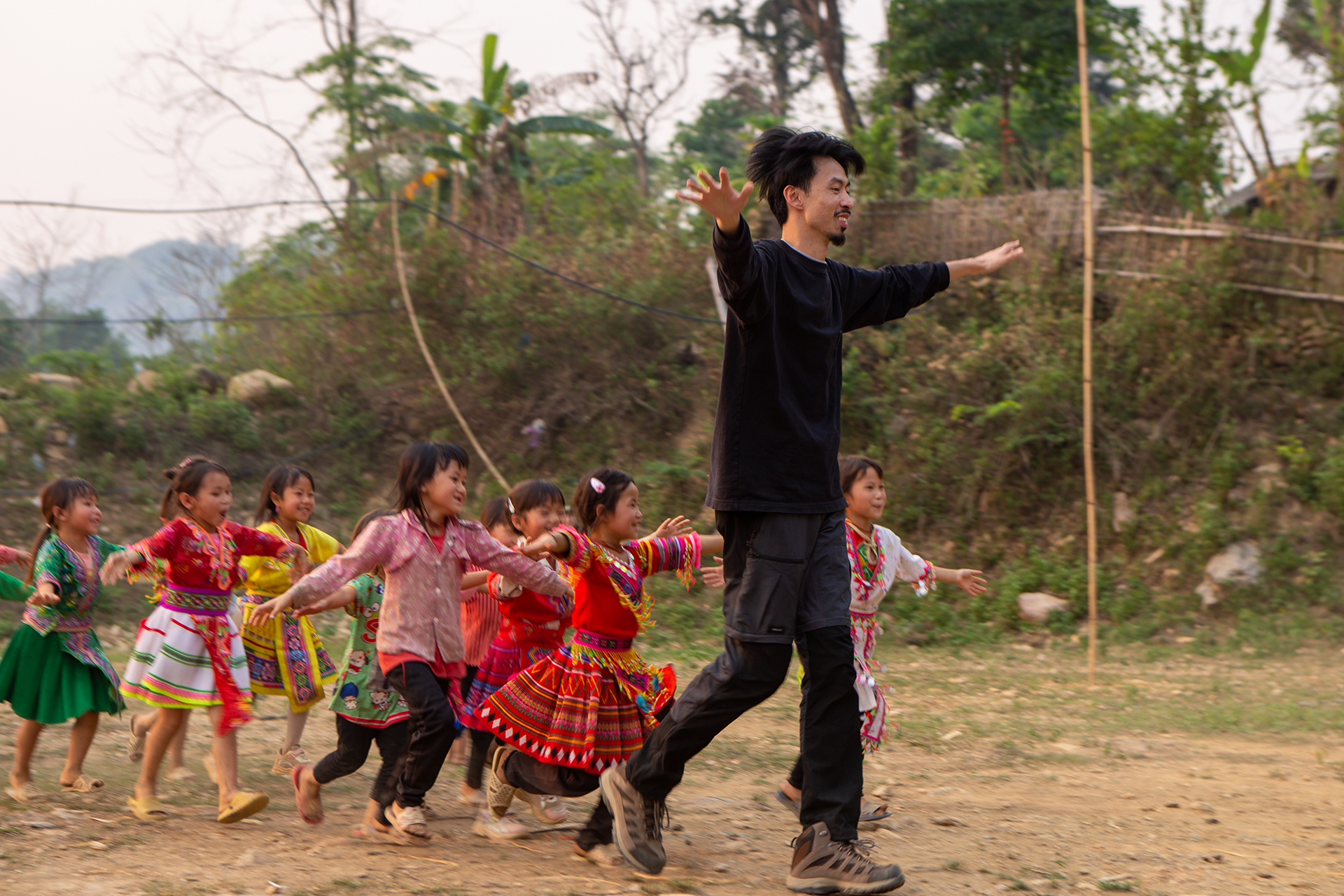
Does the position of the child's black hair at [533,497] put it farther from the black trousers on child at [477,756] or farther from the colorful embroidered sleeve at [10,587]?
the colorful embroidered sleeve at [10,587]

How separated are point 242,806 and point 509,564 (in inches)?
48.1

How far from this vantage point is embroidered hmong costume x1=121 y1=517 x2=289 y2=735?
3.99m

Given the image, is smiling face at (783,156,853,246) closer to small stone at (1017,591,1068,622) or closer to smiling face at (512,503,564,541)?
smiling face at (512,503,564,541)

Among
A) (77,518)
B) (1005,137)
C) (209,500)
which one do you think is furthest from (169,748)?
(1005,137)

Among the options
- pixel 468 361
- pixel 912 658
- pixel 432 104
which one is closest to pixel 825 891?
pixel 912 658

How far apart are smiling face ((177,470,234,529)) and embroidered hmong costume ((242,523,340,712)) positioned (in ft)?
1.10

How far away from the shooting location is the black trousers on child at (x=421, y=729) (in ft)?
11.5

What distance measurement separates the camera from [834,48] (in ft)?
56.6

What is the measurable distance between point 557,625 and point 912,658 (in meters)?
5.02

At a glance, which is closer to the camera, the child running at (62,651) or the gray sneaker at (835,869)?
the gray sneaker at (835,869)

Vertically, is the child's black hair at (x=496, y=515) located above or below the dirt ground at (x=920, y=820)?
above

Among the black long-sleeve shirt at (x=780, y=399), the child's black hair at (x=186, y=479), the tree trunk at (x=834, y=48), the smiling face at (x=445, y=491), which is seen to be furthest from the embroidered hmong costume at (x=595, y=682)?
the tree trunk at (x=834, y=48)

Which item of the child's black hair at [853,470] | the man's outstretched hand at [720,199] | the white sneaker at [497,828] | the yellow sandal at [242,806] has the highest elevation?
the man's outstretched hand at [720,199]

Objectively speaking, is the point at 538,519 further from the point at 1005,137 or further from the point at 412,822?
the point at 1005,137
